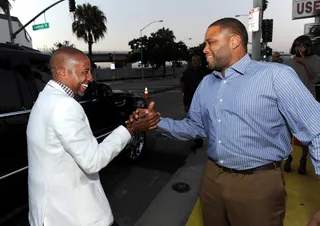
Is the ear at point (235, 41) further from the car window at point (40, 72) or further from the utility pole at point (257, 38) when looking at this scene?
the utility pole at point (257, 38)

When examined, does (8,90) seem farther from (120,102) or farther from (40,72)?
(120,102)

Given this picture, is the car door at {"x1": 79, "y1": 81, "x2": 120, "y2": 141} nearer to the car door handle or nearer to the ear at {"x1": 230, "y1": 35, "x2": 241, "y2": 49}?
the car door handle

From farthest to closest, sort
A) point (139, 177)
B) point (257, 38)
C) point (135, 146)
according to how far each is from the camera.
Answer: point (257, 38) < point (135, 146) < point (139, 177)

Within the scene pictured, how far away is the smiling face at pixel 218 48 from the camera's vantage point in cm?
172

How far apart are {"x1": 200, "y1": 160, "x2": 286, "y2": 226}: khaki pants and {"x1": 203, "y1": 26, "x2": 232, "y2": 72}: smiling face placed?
2.23 feet

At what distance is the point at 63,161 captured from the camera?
60.9 inches

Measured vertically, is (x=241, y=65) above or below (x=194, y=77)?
above

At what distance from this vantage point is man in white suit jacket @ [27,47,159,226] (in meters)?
1.48

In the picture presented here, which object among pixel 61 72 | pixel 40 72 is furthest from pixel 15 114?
pixel 61 72

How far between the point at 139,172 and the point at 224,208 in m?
2.97

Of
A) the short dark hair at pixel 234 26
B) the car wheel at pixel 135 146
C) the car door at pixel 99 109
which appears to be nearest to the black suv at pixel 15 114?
the car door at pixel 99 109

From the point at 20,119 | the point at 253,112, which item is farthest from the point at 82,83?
the point at 20,119

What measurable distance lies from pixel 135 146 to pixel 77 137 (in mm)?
3642

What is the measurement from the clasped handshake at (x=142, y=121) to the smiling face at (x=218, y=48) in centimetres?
57
